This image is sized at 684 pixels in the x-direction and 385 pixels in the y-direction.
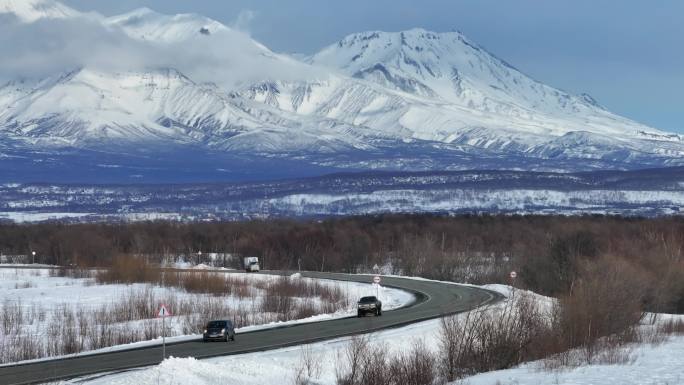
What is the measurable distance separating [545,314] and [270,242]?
90793 mm

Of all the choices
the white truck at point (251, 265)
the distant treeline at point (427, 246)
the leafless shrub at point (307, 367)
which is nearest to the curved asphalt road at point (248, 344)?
the leafless shrub at point (307, 367)

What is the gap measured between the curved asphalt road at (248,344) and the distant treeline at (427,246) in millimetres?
10423

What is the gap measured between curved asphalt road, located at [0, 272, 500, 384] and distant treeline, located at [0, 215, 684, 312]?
10423mm

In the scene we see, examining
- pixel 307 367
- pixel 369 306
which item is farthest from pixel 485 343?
pixel 369 306

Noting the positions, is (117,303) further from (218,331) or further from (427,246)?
(427,246)

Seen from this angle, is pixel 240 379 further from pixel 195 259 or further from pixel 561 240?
pixel 195 259

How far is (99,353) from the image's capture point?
42.3 m

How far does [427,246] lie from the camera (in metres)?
118

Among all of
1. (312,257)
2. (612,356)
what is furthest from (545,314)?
(312,257)

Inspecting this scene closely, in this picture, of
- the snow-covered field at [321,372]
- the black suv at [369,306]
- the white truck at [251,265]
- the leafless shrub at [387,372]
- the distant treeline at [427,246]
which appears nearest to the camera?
the leafless shrub at [387,372]

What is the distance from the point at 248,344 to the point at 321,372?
25.4ft

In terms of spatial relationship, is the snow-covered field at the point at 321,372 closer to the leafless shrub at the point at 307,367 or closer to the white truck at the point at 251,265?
the leafless shrub at the point at 307,367

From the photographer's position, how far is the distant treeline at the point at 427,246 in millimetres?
83688

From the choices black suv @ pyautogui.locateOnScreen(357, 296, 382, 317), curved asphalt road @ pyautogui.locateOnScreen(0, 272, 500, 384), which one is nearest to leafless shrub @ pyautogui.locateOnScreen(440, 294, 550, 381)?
curved asphalt road @ pyautogui.locateOnScreen(0, 272, 500, 384)
